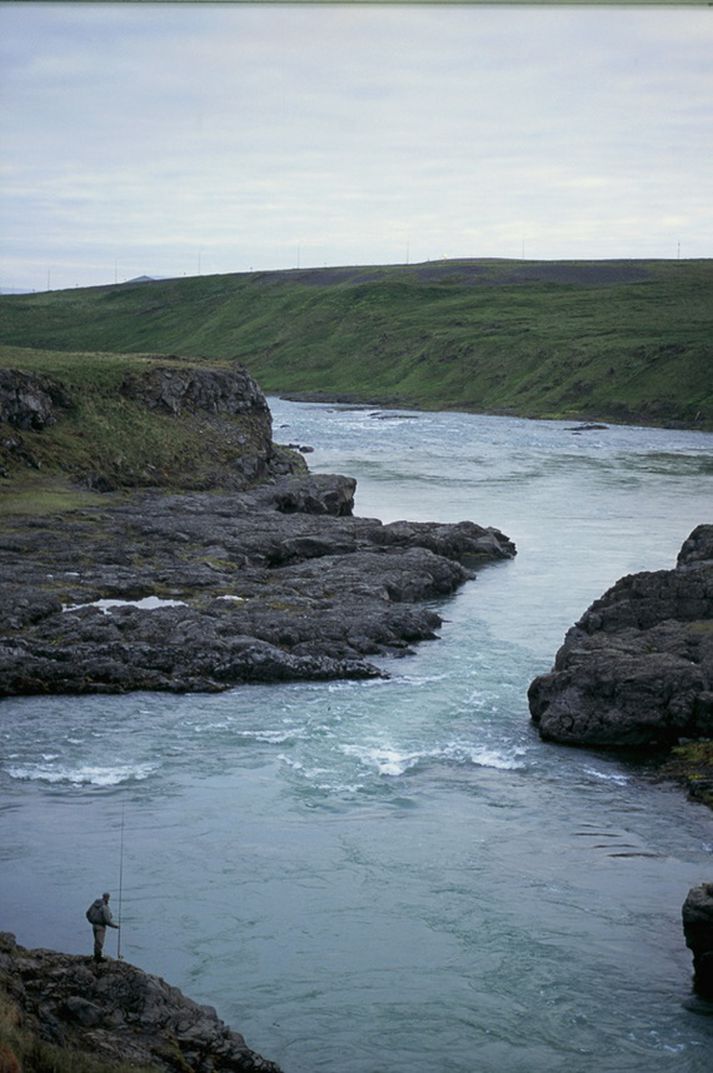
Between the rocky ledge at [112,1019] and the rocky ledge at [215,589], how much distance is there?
16.3 metres

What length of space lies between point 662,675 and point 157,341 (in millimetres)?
174119

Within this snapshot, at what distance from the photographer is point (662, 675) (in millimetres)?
30188

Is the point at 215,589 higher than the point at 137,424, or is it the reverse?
the point at 137,424

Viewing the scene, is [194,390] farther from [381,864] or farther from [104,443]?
[381,864]

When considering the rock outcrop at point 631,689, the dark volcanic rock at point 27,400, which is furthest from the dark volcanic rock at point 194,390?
the rock outcrop at point 631,689

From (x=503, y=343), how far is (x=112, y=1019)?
137m

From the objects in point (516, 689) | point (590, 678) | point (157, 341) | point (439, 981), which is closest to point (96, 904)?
point (439, 981)

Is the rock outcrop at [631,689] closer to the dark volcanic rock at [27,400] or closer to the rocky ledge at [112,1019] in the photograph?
the rocky ledge at [112,1019]

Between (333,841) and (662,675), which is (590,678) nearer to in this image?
(662,675)

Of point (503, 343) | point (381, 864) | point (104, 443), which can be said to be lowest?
point (381, 864)

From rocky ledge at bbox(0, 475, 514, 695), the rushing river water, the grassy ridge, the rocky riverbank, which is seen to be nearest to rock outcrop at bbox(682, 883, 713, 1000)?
the rushing river water

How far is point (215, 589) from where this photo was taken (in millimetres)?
41844

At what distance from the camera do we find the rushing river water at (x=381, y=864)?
18094 millimetres

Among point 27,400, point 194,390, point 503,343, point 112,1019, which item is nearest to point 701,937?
point 112,1019
